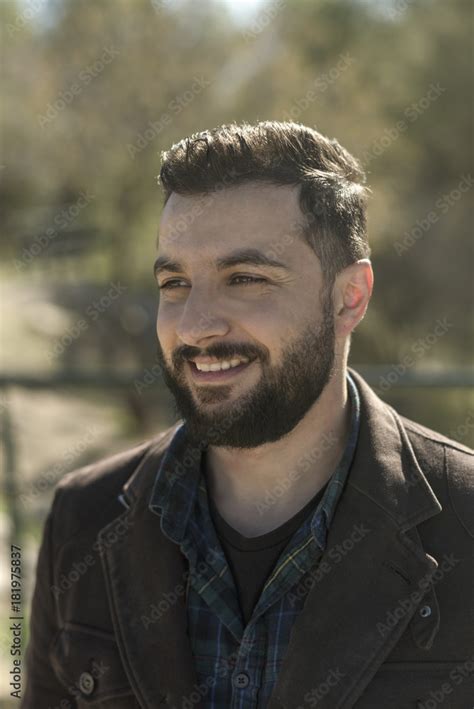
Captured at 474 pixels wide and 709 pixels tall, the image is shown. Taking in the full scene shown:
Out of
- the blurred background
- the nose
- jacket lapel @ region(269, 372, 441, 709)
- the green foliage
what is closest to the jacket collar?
jacket lapel @ region(269, 372, 441, 709)

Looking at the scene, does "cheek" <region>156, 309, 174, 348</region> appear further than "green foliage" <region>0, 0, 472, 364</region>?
No

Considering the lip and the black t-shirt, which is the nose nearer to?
the lip

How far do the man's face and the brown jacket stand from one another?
0.86 ft

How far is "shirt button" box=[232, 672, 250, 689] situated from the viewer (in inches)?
70.8

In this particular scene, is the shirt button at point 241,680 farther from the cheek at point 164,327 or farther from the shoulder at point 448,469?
the cheek at point 164,327

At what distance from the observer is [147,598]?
6.40 ft

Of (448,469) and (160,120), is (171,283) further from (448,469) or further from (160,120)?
(160,120)

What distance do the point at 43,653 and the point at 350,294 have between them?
1.25 meters

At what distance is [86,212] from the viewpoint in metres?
16.9

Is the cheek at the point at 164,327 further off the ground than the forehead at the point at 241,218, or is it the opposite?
the forehead at the point at 241,218

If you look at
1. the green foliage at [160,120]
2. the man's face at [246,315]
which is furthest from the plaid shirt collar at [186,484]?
the green foliage at [160,120]

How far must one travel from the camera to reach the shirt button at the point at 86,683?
6.49 feet

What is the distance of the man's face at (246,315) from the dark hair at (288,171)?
3cm

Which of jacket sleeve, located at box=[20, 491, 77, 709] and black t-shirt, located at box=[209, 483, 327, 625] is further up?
black t-shirt, located at box=[209, 483, 327, 625]
